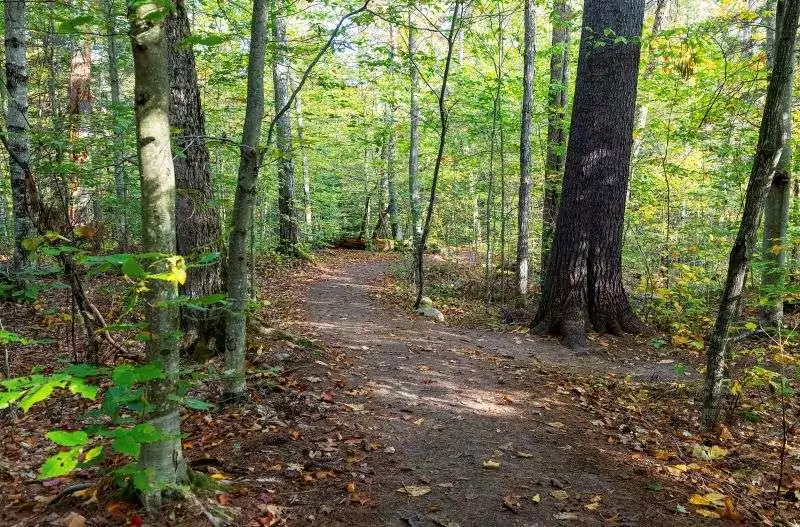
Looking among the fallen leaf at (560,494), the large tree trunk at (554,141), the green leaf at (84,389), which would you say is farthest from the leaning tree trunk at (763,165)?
the large tree trunk at (554,141)

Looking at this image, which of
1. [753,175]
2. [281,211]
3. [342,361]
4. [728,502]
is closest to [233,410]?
[342,361]

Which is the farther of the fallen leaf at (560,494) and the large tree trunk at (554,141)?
the large tree trunk at (554,141)

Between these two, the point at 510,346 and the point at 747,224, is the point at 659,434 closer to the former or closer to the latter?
the point at 747,224

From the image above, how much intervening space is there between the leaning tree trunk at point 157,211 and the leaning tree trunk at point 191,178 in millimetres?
2838

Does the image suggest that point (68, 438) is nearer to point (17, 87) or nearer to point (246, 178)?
point (246, 178)

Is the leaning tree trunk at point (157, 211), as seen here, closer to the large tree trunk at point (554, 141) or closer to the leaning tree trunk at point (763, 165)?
the leaning tree trunk at point (763, 165)

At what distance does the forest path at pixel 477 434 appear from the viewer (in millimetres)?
3371

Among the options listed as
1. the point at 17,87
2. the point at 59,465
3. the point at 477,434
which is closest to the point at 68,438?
the point at 59,465

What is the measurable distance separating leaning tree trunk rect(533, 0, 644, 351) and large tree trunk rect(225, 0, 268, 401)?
554 cm

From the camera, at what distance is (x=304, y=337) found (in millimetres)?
7137

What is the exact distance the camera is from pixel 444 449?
425 centimetres

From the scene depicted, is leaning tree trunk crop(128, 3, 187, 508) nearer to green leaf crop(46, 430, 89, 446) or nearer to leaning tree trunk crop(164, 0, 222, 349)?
green leaf crop(46, 430, 89, 446)

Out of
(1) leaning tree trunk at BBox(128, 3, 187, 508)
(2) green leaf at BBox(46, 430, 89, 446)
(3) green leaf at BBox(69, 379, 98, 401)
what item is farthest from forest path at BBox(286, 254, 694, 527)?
(3) green leaf at BBox(69, 379, 98, 401)

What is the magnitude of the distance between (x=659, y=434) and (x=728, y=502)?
1.46 m
